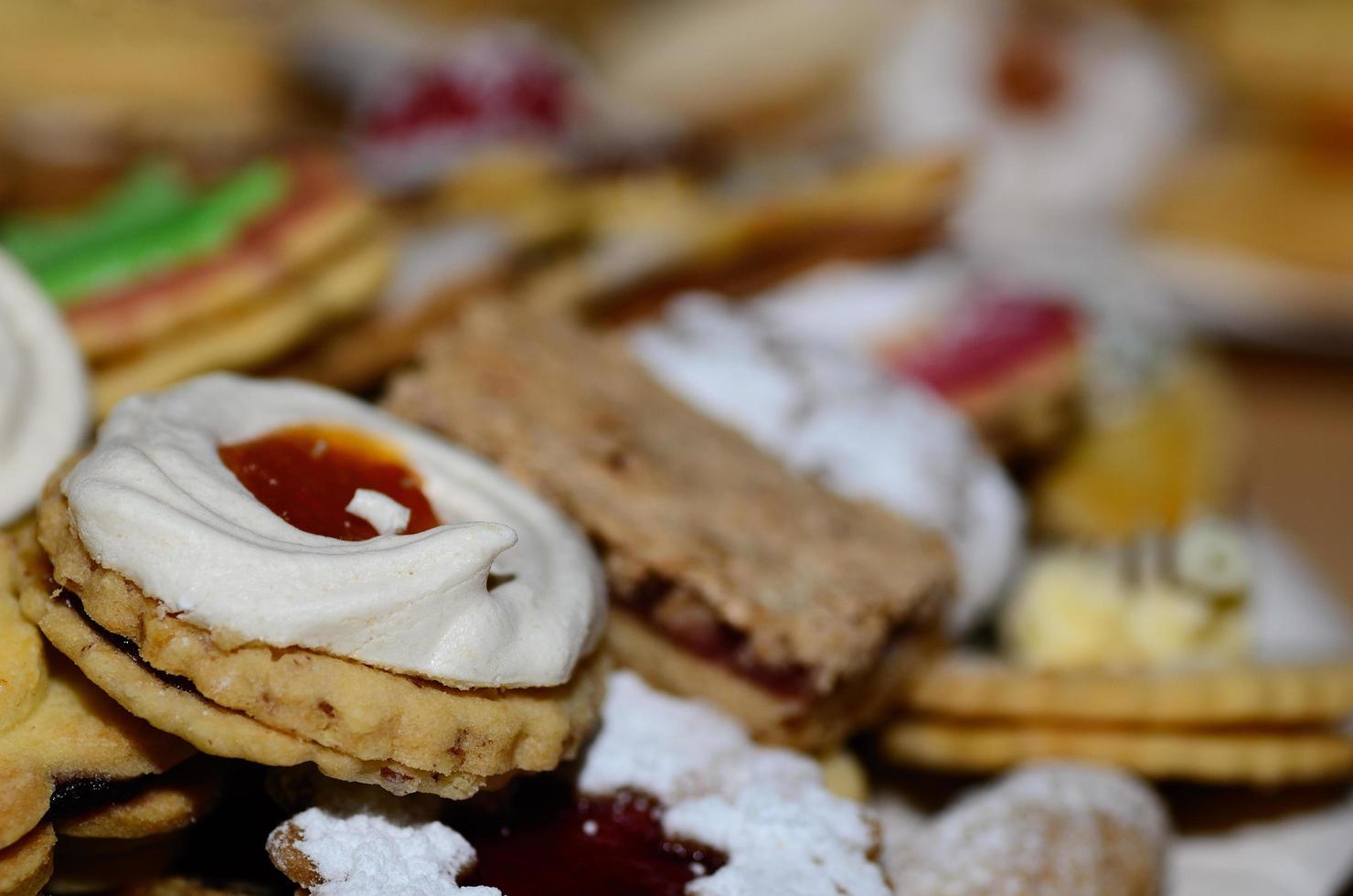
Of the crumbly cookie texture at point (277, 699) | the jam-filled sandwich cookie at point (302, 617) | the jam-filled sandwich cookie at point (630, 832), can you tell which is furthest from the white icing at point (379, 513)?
the jam-filled sandwich cookie at point (630, 832)

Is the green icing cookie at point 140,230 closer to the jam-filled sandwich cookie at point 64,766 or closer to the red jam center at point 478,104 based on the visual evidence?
the jam-filled sandwich cookie at point 64,766

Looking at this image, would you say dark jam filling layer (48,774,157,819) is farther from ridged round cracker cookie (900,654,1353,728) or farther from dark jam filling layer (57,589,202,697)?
ridged round cracker cookie (900,654,1353,728)

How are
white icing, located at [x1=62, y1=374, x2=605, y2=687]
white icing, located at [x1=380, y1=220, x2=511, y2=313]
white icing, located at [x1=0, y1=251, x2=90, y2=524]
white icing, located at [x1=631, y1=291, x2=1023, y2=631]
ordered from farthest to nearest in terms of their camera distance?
white icing, located at [x1=380, y1=220, x2=511, y2=313]
white icing, located at [x1=631, y1=291, x2=1023, y2=631]
white icing, located at [x1=0, y1=251, x2=90, y2=524]
white icing, located at [x1=62, y1=374, x2=605, y2=687]

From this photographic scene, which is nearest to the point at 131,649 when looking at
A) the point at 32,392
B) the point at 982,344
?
the point at 32,392

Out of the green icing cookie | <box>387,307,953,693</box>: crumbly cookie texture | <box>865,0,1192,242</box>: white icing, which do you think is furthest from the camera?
<box>865,0,1192,242</box>: white icing

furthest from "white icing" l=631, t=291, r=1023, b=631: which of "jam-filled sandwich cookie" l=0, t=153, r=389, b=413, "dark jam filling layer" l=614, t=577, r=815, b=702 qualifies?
"jam-filled sandwich cookie" l=0, t=153, r=389, b=413

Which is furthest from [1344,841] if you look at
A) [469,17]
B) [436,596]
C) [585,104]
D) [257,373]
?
[469,17]

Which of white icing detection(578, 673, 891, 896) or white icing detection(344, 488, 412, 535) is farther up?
white icing detection(344, 488, 412, 535)
